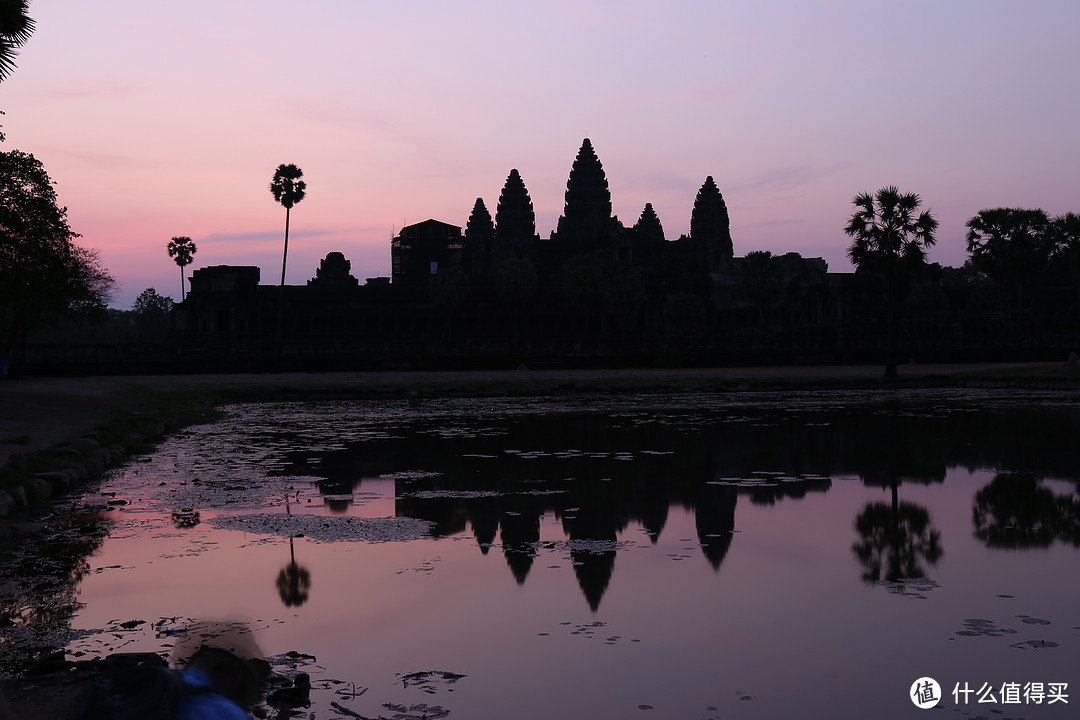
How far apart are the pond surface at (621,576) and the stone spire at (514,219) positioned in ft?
344

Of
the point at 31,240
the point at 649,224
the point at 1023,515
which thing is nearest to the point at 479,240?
the point at 649,224

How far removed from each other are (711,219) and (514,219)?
94.5 ft

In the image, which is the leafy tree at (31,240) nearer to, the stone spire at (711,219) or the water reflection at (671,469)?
the water reflection at (671,469)

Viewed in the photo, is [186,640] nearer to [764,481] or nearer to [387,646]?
[387,646]

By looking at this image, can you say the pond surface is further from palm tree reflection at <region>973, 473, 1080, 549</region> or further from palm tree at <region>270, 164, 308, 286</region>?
palm tree at <region>270, 164, 308, 286</region>

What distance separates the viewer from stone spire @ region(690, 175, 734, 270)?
136625 mm

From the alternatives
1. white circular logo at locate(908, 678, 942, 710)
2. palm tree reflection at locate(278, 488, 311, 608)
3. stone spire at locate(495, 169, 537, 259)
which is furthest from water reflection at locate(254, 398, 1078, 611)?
stone spire at locate(495, 169, 537, 259)

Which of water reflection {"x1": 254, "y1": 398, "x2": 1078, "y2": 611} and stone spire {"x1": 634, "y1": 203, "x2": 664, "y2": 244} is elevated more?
stone spire {"x1": 634, "y1": 203, "x2": 664, "y2": 244}

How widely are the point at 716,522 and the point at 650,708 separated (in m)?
6.60

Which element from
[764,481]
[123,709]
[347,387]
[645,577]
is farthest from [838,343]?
[123,709]

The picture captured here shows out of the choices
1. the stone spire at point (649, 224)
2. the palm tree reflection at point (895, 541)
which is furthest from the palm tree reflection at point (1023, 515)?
the stone spire at point (649, 224)

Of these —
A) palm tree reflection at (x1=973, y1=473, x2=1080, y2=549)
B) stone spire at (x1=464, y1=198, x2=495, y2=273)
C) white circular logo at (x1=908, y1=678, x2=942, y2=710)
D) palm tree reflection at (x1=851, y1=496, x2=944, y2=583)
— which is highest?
stone spire at (x1=464, y1=198, x2=495, y2=273)

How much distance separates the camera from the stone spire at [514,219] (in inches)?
4911

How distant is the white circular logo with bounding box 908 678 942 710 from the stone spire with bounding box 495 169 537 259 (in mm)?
117440
